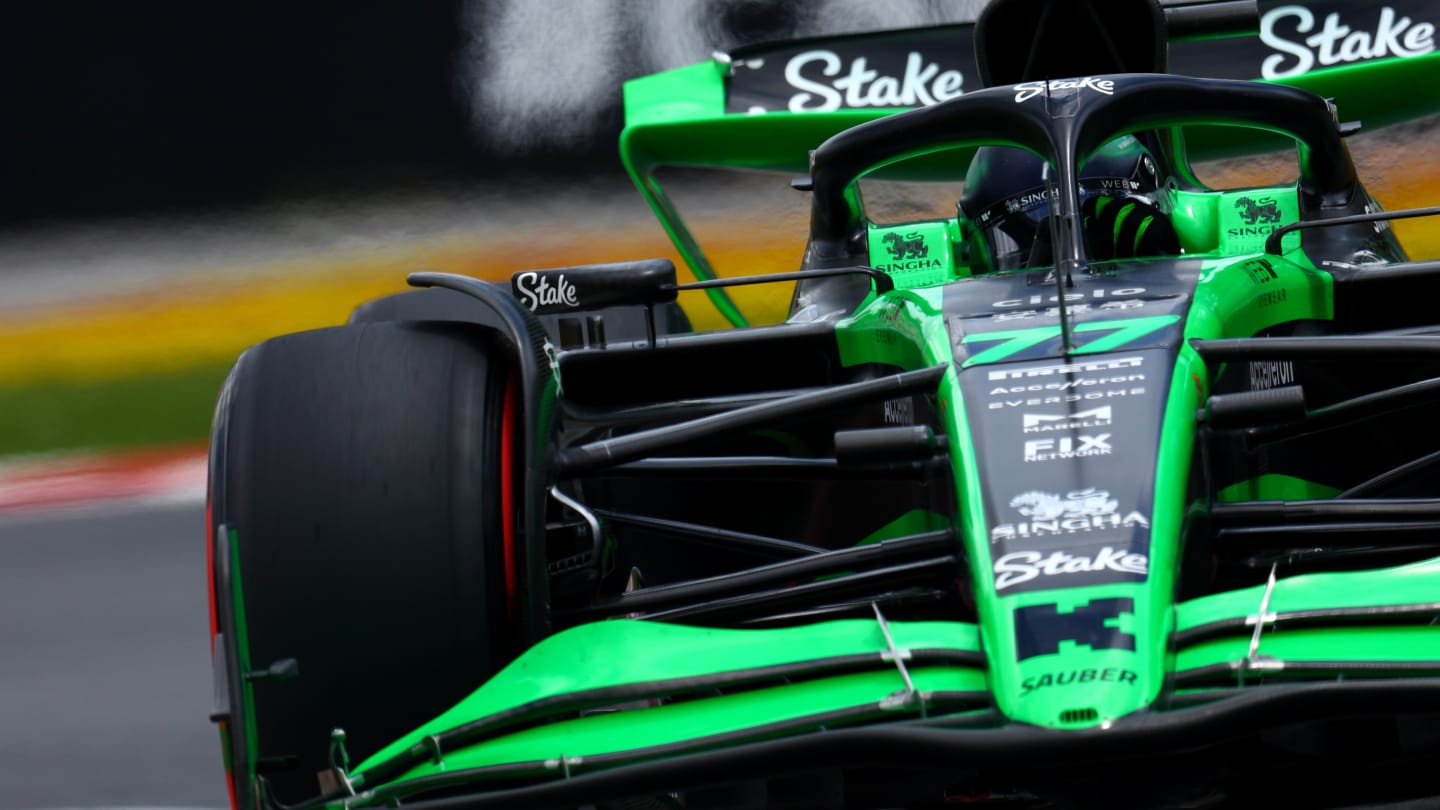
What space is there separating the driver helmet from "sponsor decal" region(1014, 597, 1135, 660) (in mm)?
1395

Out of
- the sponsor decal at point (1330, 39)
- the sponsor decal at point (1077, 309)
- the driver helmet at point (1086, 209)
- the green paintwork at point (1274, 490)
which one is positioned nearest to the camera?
the sponsor decal at point (1077, 309)

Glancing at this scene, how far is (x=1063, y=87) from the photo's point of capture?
2.99 meters

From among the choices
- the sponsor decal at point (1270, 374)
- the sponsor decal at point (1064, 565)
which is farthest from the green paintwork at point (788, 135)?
the sponsor decal at point (1064, 565)

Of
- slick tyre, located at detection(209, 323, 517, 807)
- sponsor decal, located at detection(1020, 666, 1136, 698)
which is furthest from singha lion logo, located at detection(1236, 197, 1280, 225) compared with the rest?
sponsor decal, located at detection(1020, 666, 1136, 698)

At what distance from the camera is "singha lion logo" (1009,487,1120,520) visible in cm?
220

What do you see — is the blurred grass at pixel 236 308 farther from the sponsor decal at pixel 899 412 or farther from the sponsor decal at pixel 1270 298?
the sponsor decal at pixel 1270 298

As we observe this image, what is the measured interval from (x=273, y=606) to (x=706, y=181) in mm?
6217

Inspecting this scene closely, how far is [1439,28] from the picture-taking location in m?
5.43

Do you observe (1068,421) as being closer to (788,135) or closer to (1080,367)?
(1080,367)

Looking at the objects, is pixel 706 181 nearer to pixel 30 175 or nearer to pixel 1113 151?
pixel 30 175

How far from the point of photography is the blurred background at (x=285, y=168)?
7934mm

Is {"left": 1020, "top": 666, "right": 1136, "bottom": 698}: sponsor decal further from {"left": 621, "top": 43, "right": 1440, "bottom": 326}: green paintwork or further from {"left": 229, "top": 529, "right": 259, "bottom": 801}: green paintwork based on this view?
{"left": 621, "top": 43, "right": 1440, "bottom": 326}: green paintwork

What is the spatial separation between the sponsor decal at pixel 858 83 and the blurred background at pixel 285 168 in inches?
95.4

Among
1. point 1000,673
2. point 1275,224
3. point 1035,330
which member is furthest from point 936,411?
point 1275,224
